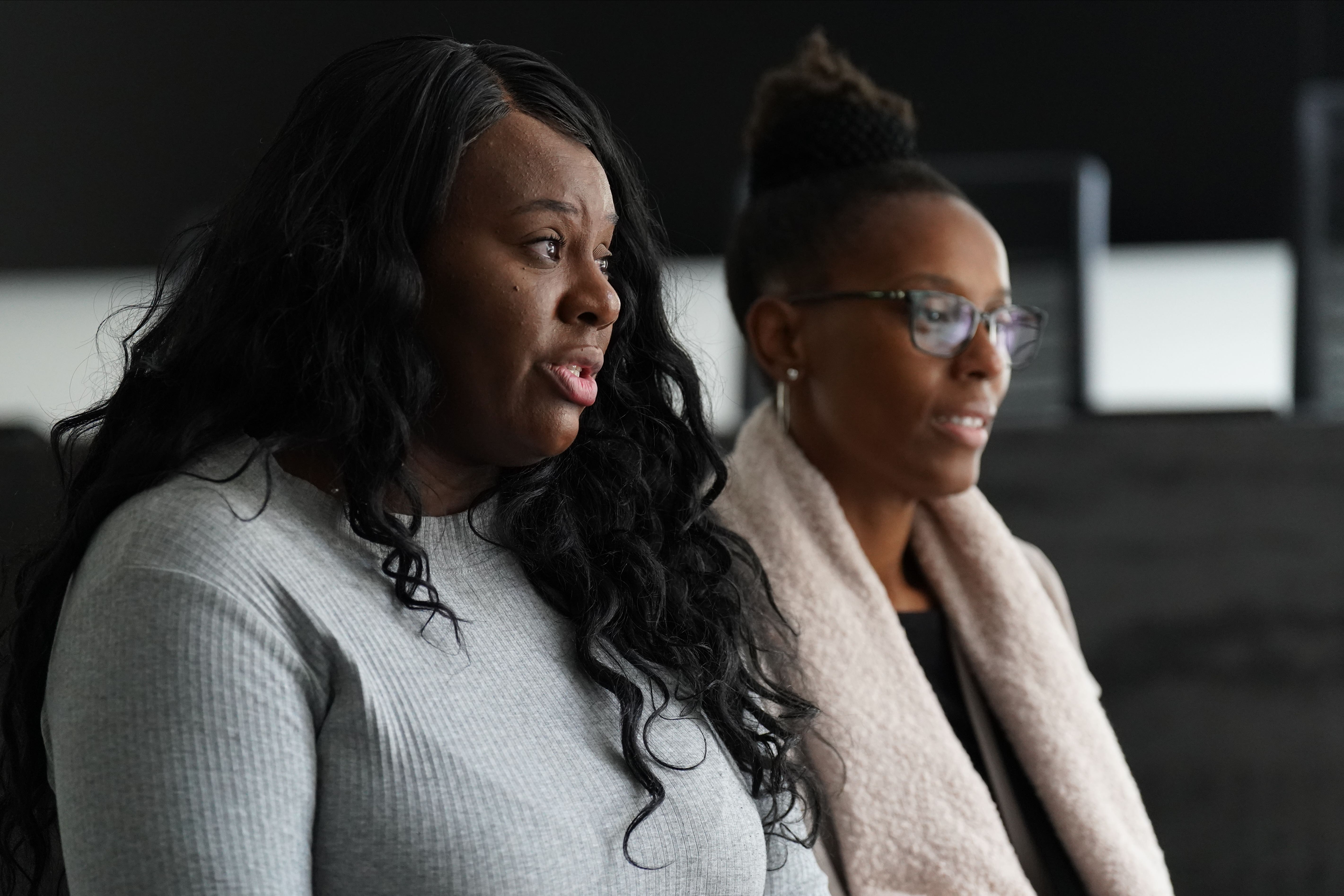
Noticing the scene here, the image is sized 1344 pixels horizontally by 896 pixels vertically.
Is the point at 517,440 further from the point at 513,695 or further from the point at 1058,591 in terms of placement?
the point at 1058,591

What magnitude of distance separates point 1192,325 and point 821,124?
3342mm

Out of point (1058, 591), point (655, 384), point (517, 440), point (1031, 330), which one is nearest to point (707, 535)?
point (655, 384)

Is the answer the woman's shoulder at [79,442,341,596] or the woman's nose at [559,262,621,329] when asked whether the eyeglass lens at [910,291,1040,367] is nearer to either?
the woman's nose at [559,262,621,329]

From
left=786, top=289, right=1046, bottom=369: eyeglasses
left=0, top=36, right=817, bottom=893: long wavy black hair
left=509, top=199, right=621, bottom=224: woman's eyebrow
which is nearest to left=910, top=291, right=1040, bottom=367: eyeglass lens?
left=786, top=289, right=1046, bottom=369: eyeglasses

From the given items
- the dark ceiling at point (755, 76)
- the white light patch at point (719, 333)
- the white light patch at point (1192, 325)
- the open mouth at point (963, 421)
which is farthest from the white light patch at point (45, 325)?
the open mouth at point (963, 421)

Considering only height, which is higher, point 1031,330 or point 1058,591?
point 1031,330

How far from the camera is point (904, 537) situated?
140 cm

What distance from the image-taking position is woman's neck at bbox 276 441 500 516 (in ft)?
2.83

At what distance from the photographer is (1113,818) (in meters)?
1.27

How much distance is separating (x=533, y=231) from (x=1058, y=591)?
0.83 metres

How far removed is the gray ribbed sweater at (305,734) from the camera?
709mm

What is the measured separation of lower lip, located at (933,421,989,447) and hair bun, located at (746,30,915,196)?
Answer: 283 mm

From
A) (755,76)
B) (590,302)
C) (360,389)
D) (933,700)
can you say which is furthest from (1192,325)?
(360,389)

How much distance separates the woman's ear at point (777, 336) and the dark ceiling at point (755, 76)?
2627 mm
